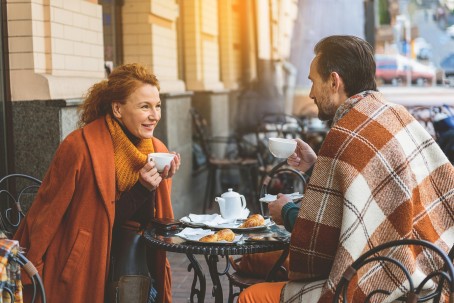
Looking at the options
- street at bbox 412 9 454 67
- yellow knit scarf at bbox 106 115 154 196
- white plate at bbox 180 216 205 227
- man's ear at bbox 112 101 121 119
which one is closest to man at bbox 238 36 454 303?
white plate at bbox 180 216 205 227

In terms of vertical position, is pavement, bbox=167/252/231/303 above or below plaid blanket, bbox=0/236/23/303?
below

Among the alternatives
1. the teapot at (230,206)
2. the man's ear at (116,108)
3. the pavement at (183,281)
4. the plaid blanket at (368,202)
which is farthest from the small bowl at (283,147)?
the pavement at (183,281)

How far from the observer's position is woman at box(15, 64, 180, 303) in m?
3.30

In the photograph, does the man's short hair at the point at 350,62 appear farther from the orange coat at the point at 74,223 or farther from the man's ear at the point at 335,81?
the orange coat at the point at 74,223

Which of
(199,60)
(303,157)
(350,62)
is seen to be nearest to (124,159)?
(303,157)

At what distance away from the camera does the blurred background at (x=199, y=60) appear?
16.4 feet

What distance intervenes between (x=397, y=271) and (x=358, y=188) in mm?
345

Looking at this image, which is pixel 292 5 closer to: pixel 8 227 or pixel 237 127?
pixel 237 127

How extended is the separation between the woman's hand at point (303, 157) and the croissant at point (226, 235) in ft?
1.93

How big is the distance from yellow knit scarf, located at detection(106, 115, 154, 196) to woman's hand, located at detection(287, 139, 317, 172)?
0.74 metres

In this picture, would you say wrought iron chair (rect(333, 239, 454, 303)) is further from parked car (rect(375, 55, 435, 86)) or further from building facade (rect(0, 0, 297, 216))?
parked car (rect(375, 55, 435, 86))

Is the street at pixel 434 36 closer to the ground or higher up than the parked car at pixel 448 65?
higher up

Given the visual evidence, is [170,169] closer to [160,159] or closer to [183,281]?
[160,159]

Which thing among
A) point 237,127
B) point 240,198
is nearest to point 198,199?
point 237,127
